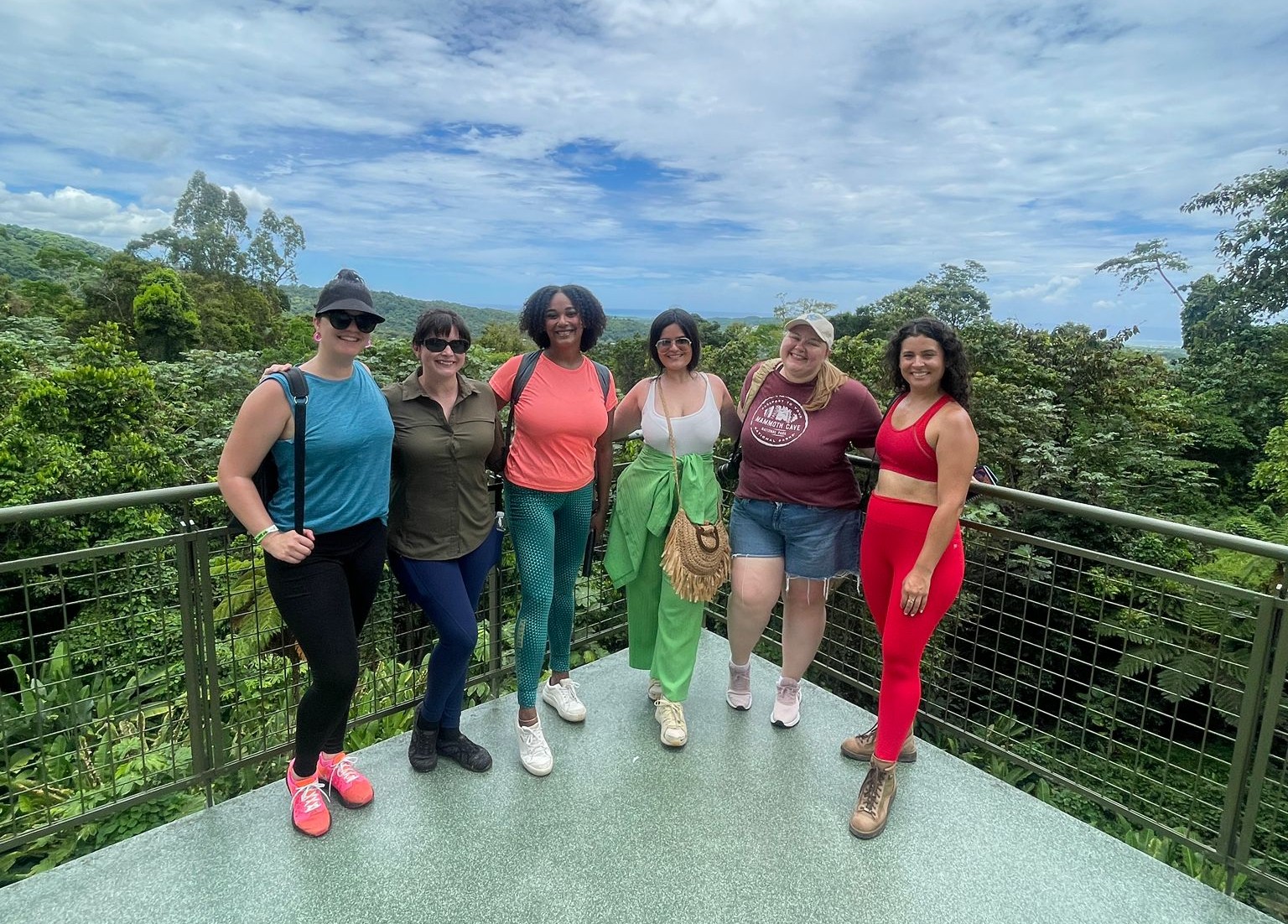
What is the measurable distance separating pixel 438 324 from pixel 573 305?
0.48 meters

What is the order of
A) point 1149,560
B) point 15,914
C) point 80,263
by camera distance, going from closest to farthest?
1. point 15,914
2. point 1149,560
3. point 80,263

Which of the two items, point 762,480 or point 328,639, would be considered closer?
point 328,639

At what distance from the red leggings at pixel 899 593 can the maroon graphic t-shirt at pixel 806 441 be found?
29 cm

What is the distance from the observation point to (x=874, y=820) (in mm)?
2266

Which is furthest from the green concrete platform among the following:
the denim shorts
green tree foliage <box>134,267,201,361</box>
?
green tree foliage <box>134,267,201,361</box>

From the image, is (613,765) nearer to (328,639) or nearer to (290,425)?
(328,639)

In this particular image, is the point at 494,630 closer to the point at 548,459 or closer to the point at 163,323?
the point at 548,459

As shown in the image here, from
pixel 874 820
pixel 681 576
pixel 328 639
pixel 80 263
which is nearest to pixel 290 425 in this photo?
pixel 328 639

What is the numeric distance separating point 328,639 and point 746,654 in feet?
5.22

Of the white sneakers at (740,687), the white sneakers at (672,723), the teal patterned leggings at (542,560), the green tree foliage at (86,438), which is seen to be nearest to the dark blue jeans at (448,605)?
the teal patterned leggings at (542,560)

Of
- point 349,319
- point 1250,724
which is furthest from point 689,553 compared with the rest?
point 1250,724

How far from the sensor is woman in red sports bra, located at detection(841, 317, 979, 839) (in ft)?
6.94

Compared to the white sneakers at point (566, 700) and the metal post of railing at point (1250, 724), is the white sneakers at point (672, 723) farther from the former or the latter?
the metal post of railing at point (1250, 724)

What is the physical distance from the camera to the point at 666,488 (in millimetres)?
2707
